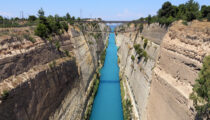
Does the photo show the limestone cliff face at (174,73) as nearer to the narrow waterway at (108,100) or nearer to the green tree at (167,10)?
the narrow waterway at (108,100)

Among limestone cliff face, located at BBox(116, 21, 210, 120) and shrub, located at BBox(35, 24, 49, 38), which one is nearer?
limestone cliff face, located at BBox(116, 21, 210, 120)

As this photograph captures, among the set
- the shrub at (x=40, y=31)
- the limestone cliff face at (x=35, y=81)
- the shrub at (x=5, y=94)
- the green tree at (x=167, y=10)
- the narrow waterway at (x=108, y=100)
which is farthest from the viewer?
the green tree at (x=167, y=10)

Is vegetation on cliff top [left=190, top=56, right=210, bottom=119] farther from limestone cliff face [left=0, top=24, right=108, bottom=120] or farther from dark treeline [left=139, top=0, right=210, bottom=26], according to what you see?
limestone cliff face [left=0, top=24, right=108, bottom=120]

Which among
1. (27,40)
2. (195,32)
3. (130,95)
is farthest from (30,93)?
(130,95)

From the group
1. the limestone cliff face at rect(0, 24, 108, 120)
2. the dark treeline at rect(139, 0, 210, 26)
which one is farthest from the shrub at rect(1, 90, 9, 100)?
the dark treeline at rect(139, 0, 210, 26)

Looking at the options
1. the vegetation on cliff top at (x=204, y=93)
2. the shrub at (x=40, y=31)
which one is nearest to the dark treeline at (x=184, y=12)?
the vegetation on cliff top at (x=204, y=93)

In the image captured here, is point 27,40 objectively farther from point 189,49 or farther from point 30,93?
point 189,49
